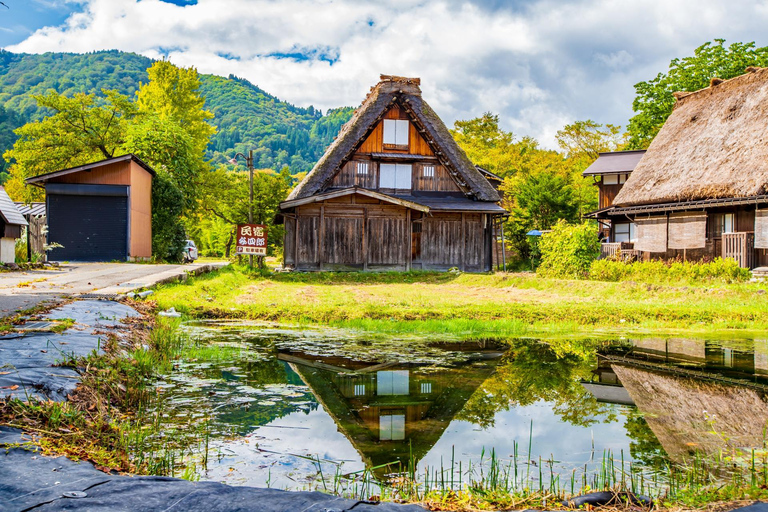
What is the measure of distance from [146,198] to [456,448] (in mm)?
25222

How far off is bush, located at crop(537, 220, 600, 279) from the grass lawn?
275cm

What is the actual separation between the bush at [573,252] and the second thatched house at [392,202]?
5.02 metres

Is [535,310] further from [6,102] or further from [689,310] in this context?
[6,102]

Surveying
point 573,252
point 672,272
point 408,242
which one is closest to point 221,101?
point 408,242

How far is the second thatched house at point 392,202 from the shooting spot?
2406 centimetres

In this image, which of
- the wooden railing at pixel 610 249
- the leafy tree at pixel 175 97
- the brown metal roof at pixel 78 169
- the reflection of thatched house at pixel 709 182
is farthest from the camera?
the leafy tree at pixel 175 97

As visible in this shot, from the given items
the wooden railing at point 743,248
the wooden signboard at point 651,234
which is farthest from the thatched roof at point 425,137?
the wooden railing at point 743,248

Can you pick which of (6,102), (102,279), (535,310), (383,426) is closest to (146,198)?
(102,279)

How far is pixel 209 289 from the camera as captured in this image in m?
13.9

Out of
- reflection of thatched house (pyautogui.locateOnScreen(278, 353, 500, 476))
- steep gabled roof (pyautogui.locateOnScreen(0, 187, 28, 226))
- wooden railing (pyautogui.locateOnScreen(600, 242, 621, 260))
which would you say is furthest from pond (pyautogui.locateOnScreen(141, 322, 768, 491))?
wooden railing (pyautogui.locateOnScreen(600, 242, 621, 260))

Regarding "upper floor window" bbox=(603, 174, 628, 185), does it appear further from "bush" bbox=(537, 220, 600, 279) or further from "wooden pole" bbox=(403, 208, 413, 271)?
"wooden pole" bbox=(403, 208, 413, 271)

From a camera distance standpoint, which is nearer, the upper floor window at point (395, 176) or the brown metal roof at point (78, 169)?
the brown metal roof at point (78, 169)

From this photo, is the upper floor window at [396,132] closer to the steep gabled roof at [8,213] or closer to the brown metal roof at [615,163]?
the brown metal roof at [615,163]

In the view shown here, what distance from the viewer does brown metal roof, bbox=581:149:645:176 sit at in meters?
31.6
